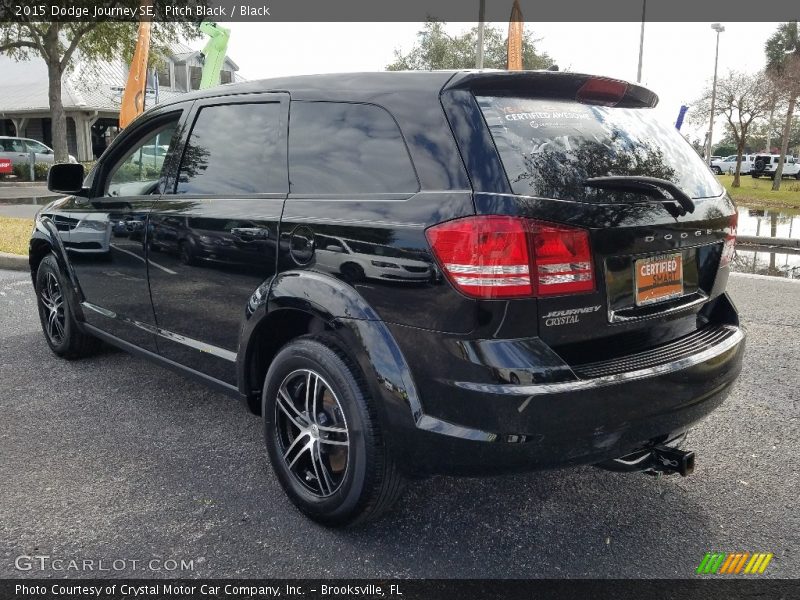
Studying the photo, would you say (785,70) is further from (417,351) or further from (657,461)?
(417,351)

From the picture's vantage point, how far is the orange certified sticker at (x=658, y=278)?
2477 mm

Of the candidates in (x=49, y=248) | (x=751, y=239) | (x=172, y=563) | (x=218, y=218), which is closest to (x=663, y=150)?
(x=218, y=218)

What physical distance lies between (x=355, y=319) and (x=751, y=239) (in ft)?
38.5

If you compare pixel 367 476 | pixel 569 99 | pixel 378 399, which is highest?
pixel 569 99

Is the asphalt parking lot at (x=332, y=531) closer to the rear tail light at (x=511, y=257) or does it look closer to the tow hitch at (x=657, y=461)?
the tow hitch at (x=657, y=461)

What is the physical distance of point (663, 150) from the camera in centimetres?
282

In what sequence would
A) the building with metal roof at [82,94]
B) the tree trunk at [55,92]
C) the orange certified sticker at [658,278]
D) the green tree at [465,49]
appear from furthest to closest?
the green tree at [465,49]
the building with metal roof at [82,94]
the tree trunk at [55,92]
the orange certified sticker at [658,278]

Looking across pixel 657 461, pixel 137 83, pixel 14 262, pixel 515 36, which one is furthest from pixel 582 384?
pixel 515 36

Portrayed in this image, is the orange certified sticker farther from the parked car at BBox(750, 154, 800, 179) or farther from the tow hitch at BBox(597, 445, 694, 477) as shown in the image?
the parked car at BBox(750, 154, 800, 179)

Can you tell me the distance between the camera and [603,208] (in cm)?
236

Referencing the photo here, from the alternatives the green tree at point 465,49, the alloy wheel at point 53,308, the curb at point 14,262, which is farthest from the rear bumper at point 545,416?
the green tree at point 465,49

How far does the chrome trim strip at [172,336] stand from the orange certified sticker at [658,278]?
1806 millimetres

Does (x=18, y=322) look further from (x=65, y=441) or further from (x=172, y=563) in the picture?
(x=172, y=563)

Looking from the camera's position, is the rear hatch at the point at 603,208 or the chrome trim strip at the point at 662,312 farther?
the chrome trim strip at the point at 662,312
